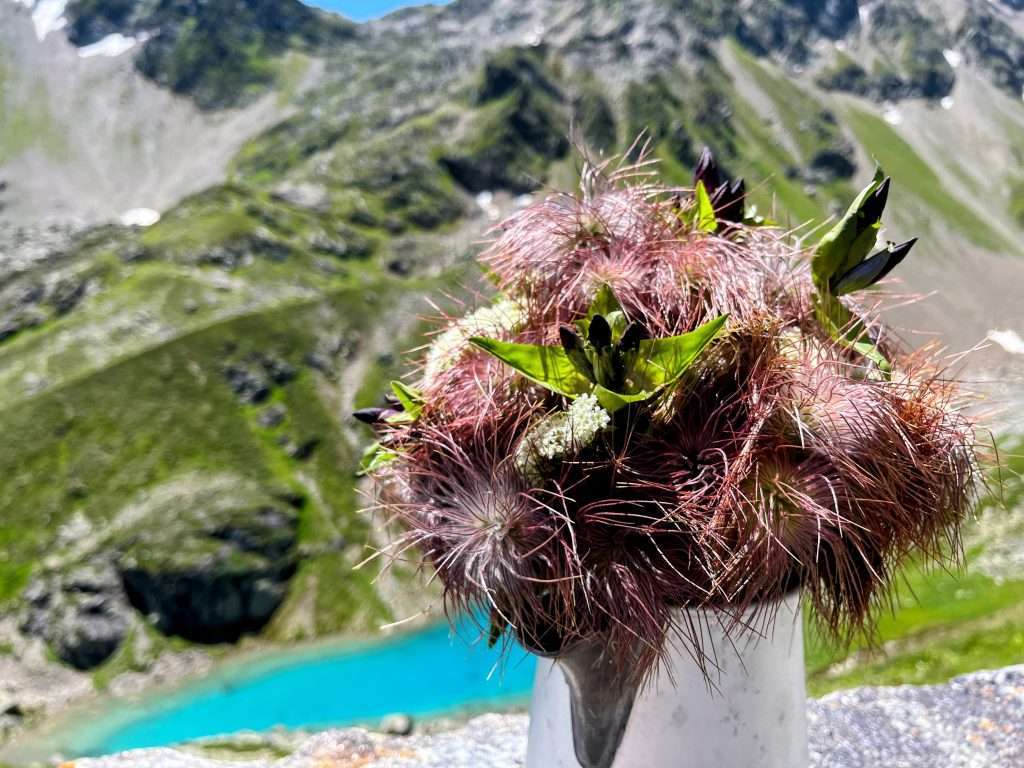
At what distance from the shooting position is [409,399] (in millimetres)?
1503

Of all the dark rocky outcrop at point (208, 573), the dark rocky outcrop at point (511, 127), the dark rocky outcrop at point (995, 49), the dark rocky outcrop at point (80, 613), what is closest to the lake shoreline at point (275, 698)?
the dark rocky outcrop at point (208, 573)

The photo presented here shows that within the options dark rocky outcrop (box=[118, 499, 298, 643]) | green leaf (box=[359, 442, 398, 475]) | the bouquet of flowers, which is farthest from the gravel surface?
dark rocky outcrop (box=[118, 499, 298, 643])

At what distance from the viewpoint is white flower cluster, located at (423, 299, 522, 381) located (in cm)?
146

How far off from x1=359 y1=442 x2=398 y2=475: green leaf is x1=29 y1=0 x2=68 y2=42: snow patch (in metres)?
227

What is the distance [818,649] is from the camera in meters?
1.79

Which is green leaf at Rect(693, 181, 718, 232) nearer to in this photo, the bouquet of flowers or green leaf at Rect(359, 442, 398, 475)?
the bouquet of flowers

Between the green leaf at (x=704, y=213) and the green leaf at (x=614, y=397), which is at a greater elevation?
the green leaf at (x=704, y=213)

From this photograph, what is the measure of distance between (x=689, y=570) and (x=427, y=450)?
53 centimetres

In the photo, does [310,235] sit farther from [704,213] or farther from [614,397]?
[614,397]

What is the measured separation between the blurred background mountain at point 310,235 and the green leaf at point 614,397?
365 millimetres

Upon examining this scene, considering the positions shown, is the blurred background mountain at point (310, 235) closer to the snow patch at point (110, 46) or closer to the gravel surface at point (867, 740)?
the snow patch at point (110, 46)

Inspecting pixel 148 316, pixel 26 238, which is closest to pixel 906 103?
pixel 148 316

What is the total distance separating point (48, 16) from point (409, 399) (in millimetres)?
237584

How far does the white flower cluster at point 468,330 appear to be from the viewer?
1.46 meters
